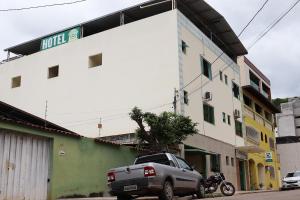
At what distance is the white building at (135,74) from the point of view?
26.2 meters

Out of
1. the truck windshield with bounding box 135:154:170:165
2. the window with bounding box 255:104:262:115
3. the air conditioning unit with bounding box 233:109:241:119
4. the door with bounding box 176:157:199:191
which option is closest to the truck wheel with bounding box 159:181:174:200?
the door with bounding box 176:157:199:191

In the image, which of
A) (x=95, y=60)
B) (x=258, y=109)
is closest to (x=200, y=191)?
(x=95, y=60)

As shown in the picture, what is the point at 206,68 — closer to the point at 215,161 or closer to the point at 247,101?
the point at 215,161

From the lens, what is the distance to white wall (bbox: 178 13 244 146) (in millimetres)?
26847

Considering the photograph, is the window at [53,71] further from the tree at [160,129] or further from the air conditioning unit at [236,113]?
the air conditioning unit at [236,113]

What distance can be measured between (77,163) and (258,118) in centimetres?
3008

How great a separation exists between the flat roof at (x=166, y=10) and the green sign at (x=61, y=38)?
43cm

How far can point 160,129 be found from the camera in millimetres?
20609

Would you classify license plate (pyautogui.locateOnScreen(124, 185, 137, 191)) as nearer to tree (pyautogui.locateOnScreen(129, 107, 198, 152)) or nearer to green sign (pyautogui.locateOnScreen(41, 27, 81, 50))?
tree (pyautogui.locateOnScreen(129, 107, 198, 152))

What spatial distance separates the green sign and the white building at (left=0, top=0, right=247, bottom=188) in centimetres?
8

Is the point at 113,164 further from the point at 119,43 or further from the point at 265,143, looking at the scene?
the point at 265,143

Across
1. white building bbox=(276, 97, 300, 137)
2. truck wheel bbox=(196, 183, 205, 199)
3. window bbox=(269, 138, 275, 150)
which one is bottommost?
truck wheel bbox=(196, 183, 205, 199)

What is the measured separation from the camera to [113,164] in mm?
19031

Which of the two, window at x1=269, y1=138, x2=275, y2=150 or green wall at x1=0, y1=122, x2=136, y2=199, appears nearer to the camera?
green wall at x1=0, y1=122, x2=136, y2=199
